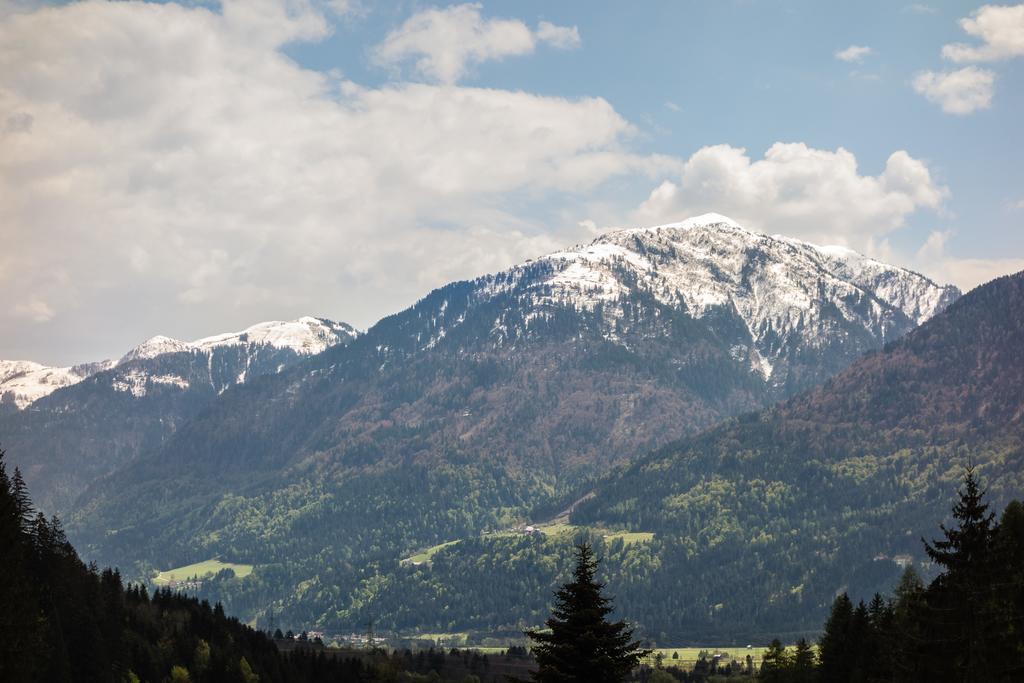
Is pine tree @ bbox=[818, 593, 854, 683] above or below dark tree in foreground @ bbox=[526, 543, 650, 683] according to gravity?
below

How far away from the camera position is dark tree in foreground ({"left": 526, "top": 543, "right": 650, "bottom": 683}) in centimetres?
5453

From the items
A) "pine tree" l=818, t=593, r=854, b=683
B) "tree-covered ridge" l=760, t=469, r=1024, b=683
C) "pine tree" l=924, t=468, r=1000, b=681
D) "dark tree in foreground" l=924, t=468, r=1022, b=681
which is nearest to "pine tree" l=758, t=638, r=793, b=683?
"pine tree" l=818, t=593, r=854, b=683

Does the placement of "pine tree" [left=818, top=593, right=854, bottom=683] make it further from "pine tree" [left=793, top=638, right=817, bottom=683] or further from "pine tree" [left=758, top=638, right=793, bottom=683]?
"pine tree" [left=758, top=638, right=793, bottom=683]

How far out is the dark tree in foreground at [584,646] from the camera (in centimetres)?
5453

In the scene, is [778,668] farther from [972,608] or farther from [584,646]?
[584,646]

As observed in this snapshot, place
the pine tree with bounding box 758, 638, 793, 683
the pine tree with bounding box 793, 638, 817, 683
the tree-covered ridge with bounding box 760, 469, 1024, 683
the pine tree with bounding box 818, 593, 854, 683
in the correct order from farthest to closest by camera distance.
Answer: the pine tree with bounding box 758, 638, 793, 683, the pine tree with bounding box 793, 638, 817, 683, the pine tree with bounding box 818, 593, 854, 683, the tree-covered ridge with bounding box 760, 469, 1024, 683

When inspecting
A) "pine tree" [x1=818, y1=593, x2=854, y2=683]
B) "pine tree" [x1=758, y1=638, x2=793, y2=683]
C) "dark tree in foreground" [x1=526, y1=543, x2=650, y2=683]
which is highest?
"dark tree in foreground" [x1=526, y1=543, x2=650, y2=683]

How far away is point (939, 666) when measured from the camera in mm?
77688

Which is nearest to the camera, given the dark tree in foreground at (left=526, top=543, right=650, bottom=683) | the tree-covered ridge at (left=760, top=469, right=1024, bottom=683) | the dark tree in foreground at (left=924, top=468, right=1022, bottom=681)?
the dark tree in foreground at (left=526, top=543, right=650, bottom=683)

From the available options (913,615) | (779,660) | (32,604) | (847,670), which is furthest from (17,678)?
(779,660)

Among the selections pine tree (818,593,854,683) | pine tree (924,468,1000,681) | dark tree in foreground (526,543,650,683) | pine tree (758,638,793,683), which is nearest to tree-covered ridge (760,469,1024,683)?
pine tree (924,468,1000,681)

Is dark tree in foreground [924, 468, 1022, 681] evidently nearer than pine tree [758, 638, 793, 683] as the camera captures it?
Yes

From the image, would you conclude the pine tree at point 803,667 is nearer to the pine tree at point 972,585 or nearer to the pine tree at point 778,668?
the pine tree at point 778,668

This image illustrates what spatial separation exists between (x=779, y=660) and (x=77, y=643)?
115866mm
